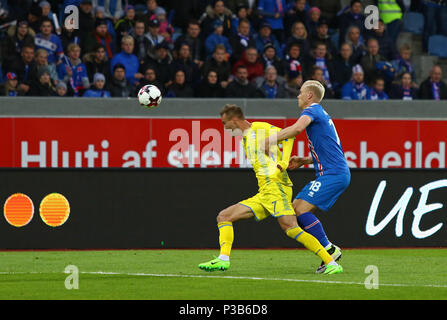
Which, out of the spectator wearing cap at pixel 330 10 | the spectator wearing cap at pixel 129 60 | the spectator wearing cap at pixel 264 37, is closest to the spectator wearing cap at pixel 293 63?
the spectator wearing cap at pixel 264 37

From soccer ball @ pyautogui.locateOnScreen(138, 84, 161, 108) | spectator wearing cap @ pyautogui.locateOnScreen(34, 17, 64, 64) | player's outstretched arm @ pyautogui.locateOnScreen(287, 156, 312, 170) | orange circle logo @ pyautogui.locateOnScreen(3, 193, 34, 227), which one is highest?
spectator wearing cap @ pyautogui.locateOnScreen(34, 17, 64, 64)

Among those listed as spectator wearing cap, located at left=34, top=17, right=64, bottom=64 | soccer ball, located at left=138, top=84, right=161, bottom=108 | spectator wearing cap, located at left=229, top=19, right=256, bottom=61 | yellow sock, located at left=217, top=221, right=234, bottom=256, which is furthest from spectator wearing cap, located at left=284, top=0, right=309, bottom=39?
yellow sock, located at left=217, top=221, right=234, bottom=256

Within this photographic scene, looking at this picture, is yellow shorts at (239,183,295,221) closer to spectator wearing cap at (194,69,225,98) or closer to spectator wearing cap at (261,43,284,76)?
spectator wearing cap at (194,69,225,98)

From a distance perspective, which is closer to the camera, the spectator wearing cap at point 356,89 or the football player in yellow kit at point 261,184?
the football player in yellow kit at point 261,184

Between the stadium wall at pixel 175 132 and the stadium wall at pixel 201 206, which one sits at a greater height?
the stadium wall at pixel 175 132

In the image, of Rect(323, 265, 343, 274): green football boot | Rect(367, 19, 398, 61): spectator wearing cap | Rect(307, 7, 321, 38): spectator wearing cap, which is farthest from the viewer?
Rect(367, 19, 398, 61): spectator wearing cap

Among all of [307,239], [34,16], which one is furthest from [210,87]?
[307,239]

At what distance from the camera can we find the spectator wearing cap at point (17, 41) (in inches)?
669

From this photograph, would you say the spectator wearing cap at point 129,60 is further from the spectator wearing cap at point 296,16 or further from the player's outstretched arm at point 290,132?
the player's outstretched arm at point 290,132

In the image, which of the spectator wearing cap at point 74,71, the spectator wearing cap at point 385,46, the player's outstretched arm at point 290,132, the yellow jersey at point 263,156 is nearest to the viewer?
the player's outstretched arm at point 290,132

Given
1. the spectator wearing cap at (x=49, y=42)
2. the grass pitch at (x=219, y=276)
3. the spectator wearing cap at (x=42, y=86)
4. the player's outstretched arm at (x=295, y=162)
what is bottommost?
the grass pitch at (x=219, y=276)

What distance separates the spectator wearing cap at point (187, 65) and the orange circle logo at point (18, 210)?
5410 mm

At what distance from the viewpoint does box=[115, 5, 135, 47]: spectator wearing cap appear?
17.7 metres

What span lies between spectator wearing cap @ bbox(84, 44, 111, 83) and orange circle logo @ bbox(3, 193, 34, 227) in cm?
492
